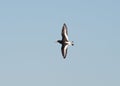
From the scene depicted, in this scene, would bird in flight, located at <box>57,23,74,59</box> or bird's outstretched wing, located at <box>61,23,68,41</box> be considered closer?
bird's outstretched wing, located at <box>61,23,68,41</box>

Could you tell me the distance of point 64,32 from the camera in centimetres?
3969

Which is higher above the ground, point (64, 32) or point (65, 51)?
point (64, 32)

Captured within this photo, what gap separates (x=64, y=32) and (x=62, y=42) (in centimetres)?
235

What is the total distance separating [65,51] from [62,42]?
6.69ft

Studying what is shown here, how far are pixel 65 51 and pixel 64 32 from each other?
3571 mm

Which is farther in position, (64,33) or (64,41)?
(64,41)

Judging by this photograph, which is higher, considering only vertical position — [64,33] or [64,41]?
[64,33]

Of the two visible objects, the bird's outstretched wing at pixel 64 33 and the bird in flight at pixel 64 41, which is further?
the bird in flight at pixel 64 41

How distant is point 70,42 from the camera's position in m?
38.7

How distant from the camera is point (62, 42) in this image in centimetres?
4109
